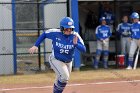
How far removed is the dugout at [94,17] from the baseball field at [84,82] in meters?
2.66

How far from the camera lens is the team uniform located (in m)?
17.0

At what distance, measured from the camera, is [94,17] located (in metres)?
19.1

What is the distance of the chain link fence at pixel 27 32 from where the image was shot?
53.7 feet

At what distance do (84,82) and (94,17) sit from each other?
6580mm

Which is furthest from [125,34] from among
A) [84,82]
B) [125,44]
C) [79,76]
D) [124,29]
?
[84,82]

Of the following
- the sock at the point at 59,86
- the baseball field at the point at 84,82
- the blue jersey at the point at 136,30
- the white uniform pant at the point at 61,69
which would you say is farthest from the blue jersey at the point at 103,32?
the sock at the point at 59,86

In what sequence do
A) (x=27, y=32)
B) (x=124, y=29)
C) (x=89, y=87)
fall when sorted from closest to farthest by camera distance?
(x=89, y=87) → (x=124, y=29) → (x=27, y=32)

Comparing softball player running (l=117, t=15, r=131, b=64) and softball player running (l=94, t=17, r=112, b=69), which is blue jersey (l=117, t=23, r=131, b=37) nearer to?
softball player running (l=117, t=15, r=131, b=64)

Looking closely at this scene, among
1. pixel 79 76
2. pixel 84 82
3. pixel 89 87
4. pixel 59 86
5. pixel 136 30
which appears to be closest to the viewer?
pixel 59 86

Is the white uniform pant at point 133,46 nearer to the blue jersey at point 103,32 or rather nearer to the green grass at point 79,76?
the green grass at point 79,76

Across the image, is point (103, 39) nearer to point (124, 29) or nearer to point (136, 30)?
point (124, 29)

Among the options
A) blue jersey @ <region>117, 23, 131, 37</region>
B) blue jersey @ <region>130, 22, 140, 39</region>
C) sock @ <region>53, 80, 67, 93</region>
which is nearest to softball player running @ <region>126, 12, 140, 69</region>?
blue jersey @ <region>130, 22, 140, 39</region>

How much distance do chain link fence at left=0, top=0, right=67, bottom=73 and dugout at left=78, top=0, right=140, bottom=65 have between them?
212 centimetres

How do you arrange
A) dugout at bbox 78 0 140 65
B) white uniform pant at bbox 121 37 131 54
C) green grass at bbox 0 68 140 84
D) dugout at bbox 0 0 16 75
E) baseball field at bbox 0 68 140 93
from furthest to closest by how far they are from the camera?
dugout at bbox 78 0 140 65, white uniform pant at bbox 121 37 131 54, dugout at bbox 0 0 16 75, green grass at bbox 0 68 140 84, baseball field at bbox 0 68 140 93
